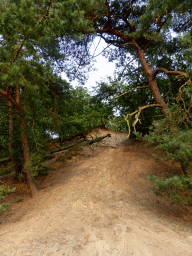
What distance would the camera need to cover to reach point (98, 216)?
4070 mm

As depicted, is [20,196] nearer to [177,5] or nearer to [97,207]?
[97,207]

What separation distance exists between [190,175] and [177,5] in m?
6.80

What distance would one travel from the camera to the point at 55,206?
15.8 feet

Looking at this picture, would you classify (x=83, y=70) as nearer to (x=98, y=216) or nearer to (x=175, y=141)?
(x=175, y=141)

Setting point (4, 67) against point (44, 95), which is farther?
point (44, 95)

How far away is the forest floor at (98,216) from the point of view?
260 centimetres

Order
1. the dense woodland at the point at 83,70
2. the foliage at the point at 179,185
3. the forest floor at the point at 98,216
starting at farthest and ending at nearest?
the dense woodland at the point at 83,70, the foliage at the point at 179,185, the forest floor at the point at 98,216

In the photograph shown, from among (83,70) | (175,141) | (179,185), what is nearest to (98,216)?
(179,185)

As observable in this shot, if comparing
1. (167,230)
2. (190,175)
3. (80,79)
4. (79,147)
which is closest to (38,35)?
(80,79)

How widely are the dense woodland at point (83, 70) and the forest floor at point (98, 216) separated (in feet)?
3.24

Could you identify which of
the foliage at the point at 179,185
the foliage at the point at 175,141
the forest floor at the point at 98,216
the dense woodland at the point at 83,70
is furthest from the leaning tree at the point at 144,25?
the forest floor at the point at 98,216

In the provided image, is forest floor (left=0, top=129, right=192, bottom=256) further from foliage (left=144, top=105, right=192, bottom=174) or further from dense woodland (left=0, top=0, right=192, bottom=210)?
foliage (left=144, top=105, right=192, bottom=174)

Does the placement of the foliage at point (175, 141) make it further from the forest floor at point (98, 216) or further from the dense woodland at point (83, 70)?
the forest floor at point (98, 216)

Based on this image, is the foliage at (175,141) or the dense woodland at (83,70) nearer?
the foliage at (175,141)
